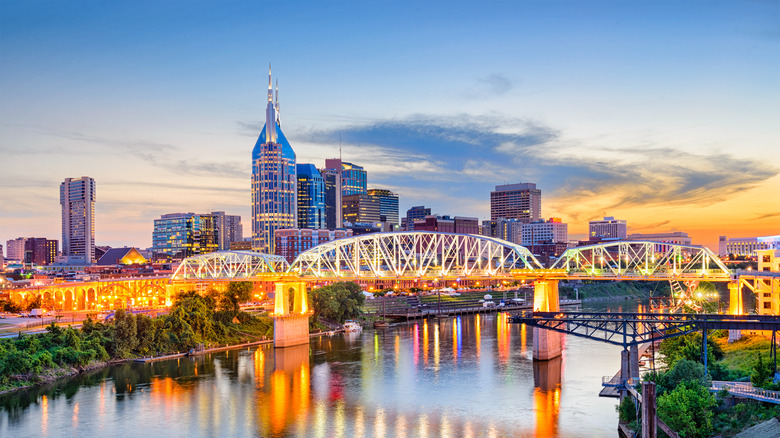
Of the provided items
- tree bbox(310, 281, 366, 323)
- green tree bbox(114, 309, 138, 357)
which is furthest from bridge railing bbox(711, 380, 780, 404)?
tree bbox(310, 281, 366, 323)

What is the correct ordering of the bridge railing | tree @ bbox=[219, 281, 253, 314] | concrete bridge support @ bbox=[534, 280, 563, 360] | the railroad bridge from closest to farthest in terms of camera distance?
the bridge railing → concrete bridge support @ bbox=[534, 280, 563, 360] → the railroad bridge → tree @ bbox=[219, 281, 253, 314]

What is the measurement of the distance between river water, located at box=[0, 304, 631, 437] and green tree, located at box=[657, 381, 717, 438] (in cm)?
749

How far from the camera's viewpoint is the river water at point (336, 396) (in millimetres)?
49531

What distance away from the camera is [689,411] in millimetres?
38188

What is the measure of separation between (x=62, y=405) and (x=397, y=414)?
26738 mm

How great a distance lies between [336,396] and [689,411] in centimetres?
3044

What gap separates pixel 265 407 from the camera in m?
56.9

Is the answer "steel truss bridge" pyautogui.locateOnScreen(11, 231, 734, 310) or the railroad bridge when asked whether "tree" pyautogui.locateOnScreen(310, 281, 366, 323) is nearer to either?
the railroad bridge

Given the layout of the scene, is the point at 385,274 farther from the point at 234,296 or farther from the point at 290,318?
the point at 234,296

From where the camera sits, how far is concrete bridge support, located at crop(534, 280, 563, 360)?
2906 inches

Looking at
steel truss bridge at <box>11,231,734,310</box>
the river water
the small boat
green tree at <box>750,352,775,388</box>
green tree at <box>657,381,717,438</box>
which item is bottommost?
the river water

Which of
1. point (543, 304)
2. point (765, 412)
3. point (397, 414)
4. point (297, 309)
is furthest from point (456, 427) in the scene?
point (297, 309)

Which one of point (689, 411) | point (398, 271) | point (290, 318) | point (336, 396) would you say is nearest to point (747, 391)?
point (689, 411)

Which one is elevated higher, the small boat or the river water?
the small boat
